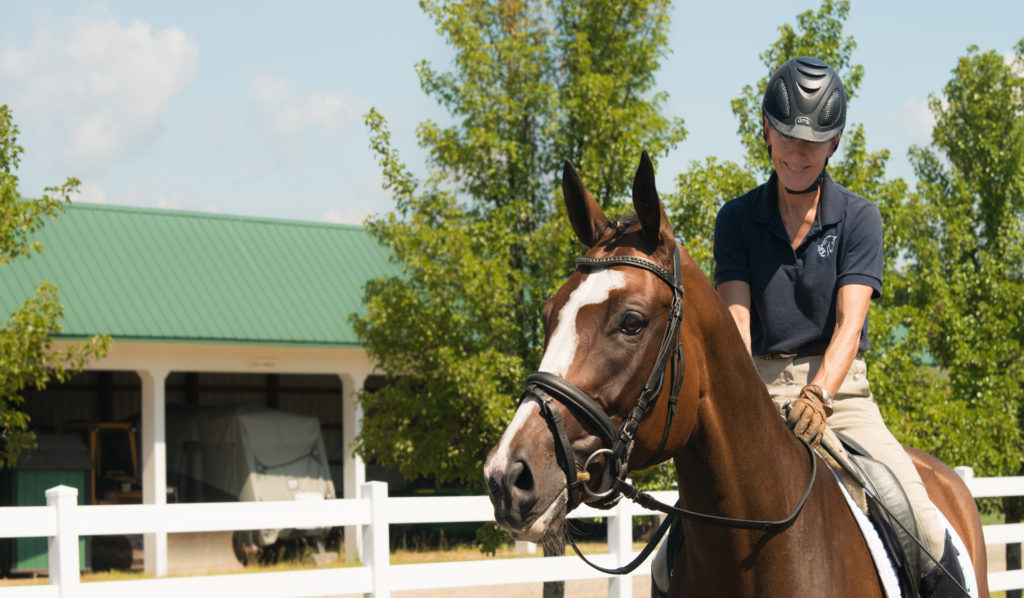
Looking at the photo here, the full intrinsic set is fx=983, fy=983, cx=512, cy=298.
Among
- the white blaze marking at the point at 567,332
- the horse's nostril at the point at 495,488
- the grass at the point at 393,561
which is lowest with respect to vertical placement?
the grass at the point at 393,561

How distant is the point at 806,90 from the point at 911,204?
11.4 m

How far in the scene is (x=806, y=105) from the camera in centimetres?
346

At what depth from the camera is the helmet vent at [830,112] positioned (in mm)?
3479

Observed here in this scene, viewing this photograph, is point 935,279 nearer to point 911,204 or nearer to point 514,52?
point 911,204

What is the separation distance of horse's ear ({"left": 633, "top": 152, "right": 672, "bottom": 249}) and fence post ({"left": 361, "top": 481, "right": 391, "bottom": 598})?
14.6ft

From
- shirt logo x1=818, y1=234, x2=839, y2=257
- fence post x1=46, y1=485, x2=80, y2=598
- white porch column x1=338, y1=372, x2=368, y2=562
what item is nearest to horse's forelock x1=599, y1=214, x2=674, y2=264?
shirt logo x1=818, y1=234, x2=839, y2=257

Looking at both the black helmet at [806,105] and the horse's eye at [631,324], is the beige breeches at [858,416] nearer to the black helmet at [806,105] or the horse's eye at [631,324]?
the black helmet at [806,105]

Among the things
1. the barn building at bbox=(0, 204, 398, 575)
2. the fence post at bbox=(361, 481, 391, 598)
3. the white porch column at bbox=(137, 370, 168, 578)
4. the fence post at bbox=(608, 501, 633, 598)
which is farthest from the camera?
the white porch column at bbox=(137, 370, 168, 578)

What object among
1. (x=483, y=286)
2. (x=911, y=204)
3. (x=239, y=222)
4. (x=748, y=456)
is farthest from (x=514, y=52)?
(x=239, y=222)

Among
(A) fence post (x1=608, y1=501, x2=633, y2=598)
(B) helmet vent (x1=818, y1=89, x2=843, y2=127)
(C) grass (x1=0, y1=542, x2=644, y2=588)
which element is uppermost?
(B) helmet vent (x1=818, y1=89, x2=843, y2=127)

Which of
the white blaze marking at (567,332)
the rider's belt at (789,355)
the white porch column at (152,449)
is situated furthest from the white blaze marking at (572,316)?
the white porch column at (152,449)

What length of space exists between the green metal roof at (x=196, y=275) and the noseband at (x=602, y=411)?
51.9 ft

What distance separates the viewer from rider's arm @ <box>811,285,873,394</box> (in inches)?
133

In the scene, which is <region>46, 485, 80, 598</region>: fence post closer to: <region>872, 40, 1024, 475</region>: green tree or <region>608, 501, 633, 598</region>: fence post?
<region>608, 501, 633, 598</region>: fence post
